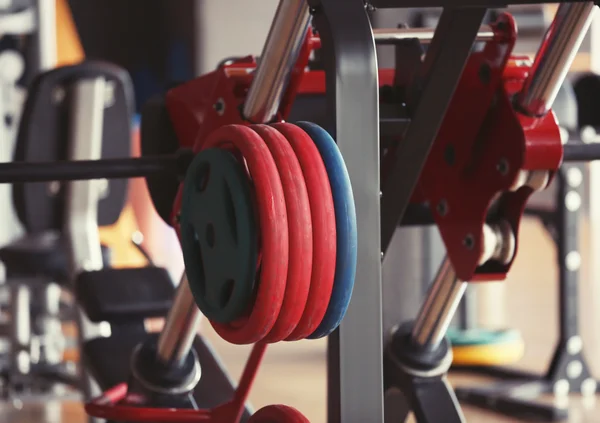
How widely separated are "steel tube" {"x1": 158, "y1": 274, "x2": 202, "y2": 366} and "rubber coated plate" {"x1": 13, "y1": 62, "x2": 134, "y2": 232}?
3.81 ft

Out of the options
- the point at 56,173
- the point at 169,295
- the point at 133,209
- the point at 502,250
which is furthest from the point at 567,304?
the point at 133,209

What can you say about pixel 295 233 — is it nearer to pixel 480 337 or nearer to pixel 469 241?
pixel 469 241

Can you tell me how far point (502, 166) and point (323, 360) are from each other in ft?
7.25

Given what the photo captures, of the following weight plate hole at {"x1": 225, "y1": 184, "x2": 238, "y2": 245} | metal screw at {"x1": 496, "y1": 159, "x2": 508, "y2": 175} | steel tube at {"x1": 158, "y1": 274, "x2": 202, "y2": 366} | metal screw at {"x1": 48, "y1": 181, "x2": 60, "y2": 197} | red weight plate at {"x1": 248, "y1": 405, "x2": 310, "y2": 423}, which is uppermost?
weight plate hole at {"x1": 225, "y1": 184, "x2": 238, "y2": 245}

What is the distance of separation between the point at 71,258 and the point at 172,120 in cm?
115

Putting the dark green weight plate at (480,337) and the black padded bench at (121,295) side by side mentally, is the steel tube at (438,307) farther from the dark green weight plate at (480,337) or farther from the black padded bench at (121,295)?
the dark green weight plate at (480,337)

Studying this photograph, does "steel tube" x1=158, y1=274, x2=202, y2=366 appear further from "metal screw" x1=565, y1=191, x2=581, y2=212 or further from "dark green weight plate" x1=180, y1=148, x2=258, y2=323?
"metal screw" x1=565, y1=191, x2=581, y2=212

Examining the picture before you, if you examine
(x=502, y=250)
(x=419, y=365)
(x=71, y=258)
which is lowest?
(x=71, y=258)

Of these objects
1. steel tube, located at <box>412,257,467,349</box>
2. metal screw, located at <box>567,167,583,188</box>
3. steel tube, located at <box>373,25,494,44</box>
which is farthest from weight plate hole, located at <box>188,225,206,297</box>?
metal screw, located at <box>567,167,583,188</box>

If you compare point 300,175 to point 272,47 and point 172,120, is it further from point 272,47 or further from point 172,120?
point 172,120

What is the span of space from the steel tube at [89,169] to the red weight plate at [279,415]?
0.37 m

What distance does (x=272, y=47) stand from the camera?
1251mm

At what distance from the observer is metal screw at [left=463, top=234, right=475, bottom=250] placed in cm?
154

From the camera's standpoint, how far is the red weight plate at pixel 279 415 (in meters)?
1.24
